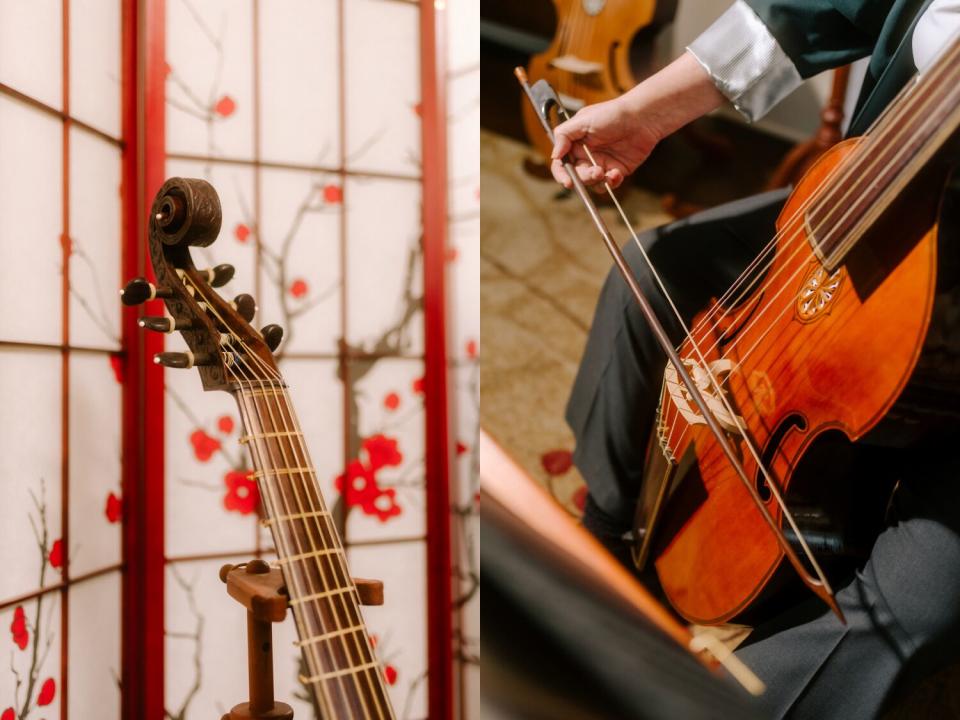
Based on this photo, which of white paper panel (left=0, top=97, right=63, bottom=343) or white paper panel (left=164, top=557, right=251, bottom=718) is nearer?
white paper panel (left=0, top=97, right=63, bottom=343)

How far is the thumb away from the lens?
889mm

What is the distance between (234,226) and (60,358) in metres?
0.32

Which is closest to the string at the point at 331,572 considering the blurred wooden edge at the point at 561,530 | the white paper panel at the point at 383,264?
the blurred wooden edge at the point at 561,530

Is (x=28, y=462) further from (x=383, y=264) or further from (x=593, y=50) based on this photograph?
(x=593, y=50)

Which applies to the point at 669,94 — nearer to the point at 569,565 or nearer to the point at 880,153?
the point at 880,153

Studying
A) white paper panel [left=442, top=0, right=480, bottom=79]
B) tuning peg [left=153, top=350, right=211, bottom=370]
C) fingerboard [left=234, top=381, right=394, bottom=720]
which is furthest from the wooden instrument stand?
white paper panel [left=442, top=0, right=480, bottom=79]

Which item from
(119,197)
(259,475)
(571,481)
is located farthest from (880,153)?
(119,197)

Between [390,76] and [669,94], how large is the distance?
0.61 meters

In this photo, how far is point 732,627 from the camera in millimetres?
741

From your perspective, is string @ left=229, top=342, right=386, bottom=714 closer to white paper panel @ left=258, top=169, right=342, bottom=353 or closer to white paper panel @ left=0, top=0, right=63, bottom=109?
white paper panel @ left=258, top=169, right=342, bottom=353

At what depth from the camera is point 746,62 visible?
0.77 metres

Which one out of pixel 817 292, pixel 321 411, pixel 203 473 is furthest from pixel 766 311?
pixel 203 473

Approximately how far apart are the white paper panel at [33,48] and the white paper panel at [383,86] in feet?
1.39

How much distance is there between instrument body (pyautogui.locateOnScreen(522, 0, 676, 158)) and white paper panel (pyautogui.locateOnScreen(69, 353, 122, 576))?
706 millimetres
